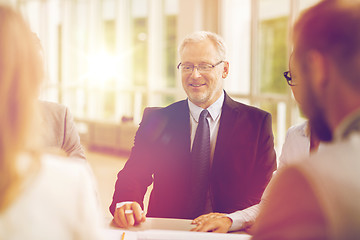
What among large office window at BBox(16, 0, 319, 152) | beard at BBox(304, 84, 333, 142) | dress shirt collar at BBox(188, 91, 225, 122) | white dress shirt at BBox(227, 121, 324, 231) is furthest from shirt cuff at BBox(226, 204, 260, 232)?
large office window at BBox(16, 0, 319, 152)

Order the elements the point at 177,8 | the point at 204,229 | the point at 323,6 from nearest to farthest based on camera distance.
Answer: the point at 323,6, the point at 204,229, the point at 177,8

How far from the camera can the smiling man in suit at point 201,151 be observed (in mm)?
2258

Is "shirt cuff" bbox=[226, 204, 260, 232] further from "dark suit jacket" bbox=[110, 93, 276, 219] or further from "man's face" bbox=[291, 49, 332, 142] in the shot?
"man's face" bbox=[291, 49, 332, 142]

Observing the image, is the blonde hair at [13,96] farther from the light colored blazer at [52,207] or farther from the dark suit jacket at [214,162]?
the dark suit jacket at [214,162]

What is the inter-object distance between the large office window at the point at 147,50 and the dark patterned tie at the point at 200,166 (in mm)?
3679

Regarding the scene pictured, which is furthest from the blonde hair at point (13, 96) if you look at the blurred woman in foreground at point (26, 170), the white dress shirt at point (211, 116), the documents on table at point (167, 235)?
the white dress shirt at point (211, 116)

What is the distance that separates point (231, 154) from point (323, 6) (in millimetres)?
1525

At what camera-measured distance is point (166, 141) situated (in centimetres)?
242

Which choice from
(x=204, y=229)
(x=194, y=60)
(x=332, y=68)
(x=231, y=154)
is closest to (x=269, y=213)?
(x=332, y=68)

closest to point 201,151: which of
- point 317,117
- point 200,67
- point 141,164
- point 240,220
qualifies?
point 141,164

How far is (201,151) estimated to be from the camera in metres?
2.31

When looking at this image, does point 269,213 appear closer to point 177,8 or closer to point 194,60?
point 194,60

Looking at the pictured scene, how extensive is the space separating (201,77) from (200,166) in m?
0.52

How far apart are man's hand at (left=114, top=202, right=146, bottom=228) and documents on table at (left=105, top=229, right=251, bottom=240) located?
4.2 inches
